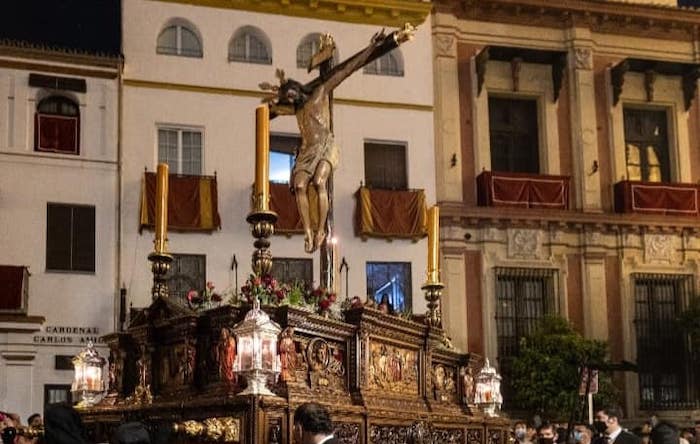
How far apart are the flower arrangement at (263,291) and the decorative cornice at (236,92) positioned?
16.3 meters

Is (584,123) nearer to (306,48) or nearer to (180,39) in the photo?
(306,48)

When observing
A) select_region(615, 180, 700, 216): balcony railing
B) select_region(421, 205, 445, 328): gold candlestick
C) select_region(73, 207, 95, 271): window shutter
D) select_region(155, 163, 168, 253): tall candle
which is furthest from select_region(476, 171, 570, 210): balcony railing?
select_region(155, 163, 168, 253): tall candle

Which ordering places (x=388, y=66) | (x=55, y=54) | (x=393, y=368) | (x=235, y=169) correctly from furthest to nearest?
(x=388, y=66), (x=235, y=169), (x=55, y=54), (x=393, y=368)

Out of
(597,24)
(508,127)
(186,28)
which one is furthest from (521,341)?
(186,28)

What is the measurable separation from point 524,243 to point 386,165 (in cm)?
398

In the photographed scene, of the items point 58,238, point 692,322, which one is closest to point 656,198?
point 692,322

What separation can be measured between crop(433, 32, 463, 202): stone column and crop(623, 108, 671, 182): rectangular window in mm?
4940

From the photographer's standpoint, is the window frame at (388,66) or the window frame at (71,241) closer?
the window frame at (71,241)

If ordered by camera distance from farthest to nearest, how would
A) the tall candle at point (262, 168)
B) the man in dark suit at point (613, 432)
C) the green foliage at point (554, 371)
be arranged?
the green foliage at point (554, 371), the tall candle at point (262, 168), the man in dark suit at point (613, 432)

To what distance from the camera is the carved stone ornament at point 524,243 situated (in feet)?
89.7

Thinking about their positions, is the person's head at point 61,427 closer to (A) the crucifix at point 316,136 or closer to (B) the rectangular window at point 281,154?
(A) the crucifix at point 316,136

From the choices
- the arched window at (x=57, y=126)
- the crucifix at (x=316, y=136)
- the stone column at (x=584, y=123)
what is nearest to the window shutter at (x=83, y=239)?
the arched window at (x=57, y=126)

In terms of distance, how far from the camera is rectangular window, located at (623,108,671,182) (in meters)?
29.2

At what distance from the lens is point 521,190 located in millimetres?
27219
